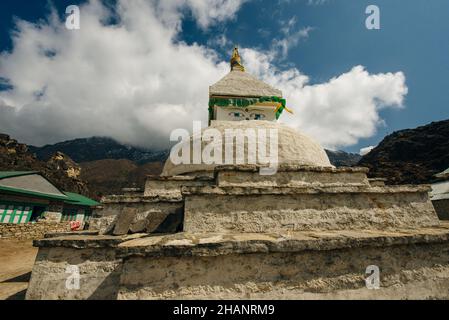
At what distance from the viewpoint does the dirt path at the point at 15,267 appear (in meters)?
4.76

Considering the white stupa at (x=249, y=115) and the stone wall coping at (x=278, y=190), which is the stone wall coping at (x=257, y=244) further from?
the white stupa at (x=249, y=115)

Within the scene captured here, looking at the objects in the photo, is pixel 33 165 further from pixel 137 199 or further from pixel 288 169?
pixel 288 169

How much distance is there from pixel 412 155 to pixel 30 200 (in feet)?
238

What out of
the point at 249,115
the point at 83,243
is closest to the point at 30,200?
the point at 249,115

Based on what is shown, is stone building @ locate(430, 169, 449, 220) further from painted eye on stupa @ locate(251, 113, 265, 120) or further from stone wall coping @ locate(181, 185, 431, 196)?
stone wall coping @ locate(181, 185, 431, 196)

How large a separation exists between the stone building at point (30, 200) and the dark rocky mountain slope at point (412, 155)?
50254mm

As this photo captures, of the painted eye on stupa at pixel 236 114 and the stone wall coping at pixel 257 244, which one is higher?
the painted eye on stupa at pixel 236 114

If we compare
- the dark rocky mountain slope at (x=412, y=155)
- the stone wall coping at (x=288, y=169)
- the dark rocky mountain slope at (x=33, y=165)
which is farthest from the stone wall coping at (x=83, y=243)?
the dark rocky mountain slope at (x=412, y=155)

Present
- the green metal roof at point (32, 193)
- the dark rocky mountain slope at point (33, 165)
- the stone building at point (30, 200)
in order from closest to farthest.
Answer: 1. the green metal roof at point (32, 193)
2. the stone building at point (30, 200)
3. the dark rocky mountain slope at point (33, 165)

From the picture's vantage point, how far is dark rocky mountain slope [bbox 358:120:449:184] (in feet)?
145

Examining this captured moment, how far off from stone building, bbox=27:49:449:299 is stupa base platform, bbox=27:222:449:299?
0.01 m

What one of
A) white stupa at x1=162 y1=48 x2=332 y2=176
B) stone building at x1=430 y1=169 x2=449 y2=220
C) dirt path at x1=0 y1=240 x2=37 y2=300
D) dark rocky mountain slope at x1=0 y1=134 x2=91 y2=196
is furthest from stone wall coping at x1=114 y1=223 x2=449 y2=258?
dark rocky mountain slope at x1=0 y1=134 x2=91 y2=196
